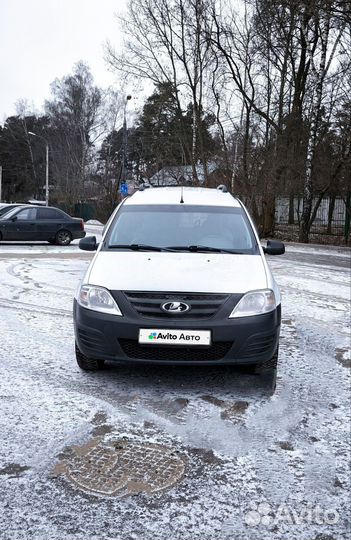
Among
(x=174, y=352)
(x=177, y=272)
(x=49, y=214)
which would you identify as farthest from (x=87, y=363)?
(x=49, y=214)

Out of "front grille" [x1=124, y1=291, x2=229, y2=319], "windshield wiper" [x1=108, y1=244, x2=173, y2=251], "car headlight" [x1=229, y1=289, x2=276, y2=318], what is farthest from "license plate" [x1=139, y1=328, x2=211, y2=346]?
"windshield wiper" [x1=108, y1=244, x2=173, y2=251]

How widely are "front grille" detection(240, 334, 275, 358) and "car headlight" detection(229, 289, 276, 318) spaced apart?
20 cm

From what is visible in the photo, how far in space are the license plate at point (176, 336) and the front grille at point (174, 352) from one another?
0.21ft

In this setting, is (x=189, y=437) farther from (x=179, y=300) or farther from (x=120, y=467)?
(x=179, y=300)

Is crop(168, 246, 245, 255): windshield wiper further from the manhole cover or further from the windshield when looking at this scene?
the manhole cover

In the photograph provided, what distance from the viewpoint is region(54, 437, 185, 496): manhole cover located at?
2.89 metres

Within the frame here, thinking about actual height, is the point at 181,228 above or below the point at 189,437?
above

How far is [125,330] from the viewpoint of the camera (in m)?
4.15

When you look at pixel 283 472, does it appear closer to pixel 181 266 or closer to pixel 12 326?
pixel 181 266

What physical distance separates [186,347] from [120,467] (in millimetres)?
1239

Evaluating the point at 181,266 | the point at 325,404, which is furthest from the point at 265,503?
the point at 181,266

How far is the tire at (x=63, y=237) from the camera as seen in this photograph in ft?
62.0

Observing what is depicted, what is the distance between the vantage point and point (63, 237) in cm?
1902

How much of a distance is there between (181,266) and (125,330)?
0.78 metres
